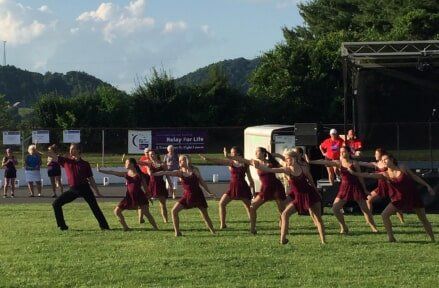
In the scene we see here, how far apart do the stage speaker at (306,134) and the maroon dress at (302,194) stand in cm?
622

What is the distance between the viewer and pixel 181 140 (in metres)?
31.7

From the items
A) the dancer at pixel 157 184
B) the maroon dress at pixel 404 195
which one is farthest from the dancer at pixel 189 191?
the maroon dress at pixel 404 195

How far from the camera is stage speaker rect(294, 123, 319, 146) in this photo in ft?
61.4

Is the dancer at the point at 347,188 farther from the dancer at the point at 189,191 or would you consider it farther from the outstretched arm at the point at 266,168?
the dancer at the point at 189,191

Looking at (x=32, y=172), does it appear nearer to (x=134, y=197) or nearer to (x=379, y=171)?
(x=134, y=197)

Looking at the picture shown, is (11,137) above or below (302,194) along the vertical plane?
above

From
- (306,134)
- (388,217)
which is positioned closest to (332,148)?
(306,134)

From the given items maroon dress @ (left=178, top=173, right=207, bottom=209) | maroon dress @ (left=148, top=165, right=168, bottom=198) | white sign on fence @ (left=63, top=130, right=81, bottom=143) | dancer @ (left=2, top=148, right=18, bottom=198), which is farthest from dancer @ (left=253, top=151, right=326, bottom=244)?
white sign on fence @ (left=63, top=130, right=81, bottom=143)

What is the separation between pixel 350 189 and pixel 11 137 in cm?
1950

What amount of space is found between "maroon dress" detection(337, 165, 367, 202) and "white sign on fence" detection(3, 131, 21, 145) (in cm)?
1918

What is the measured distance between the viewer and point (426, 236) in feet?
43.0

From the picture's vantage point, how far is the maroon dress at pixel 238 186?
577 inches

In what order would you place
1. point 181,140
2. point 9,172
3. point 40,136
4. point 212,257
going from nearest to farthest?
1. point 212,257
2. point 9,172
3. point 40,136
4. point 181,140

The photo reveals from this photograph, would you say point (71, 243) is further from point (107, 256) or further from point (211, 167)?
point (211, 167)
